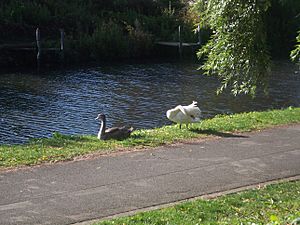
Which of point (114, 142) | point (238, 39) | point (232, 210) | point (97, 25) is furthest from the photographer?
point (97, 25)

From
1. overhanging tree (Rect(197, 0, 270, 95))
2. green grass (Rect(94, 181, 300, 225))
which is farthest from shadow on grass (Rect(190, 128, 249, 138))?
green grass (Rect(94, 181, 300, 225))

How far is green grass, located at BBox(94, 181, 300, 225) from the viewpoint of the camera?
27.1 feet

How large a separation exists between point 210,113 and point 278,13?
2638 centimetres

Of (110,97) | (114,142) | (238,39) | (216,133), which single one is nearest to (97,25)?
(110,97)

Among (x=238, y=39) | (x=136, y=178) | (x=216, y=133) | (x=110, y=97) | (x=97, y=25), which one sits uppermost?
(x=238, y=39)

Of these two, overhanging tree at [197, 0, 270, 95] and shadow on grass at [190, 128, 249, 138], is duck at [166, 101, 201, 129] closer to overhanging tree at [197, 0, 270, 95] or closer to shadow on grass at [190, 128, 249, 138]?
shadow on grass at [190, 128, 249, 138]

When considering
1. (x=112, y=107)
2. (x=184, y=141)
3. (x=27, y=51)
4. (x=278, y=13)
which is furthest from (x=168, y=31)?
(x=184, y=141)

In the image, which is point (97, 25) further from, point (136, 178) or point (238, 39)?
point (136, 178)

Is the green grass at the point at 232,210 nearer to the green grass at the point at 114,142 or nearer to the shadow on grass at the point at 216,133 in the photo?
the green grass at the point at 114,142

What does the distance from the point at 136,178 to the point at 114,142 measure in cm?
332

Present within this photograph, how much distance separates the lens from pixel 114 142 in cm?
1399

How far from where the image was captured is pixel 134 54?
149 ft

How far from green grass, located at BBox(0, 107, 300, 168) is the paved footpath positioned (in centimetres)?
58

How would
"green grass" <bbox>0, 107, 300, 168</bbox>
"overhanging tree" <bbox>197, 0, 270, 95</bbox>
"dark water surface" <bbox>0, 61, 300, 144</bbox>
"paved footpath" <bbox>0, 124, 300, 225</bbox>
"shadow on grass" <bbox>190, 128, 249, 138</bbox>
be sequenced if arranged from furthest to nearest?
"dark water surface" <bbox>0, 61, 300, 144</bbox>, "shadow on grass" <bbox>190, 128, 249, 138</bbox>, "overhanging tree" <bbox>197, 0, 270, 95</bbox>, "green grass" <bbox>0, 107, 300, 168</bbox>, "paved footpath" <bbox>0, 124, 300, 225</bbox>
